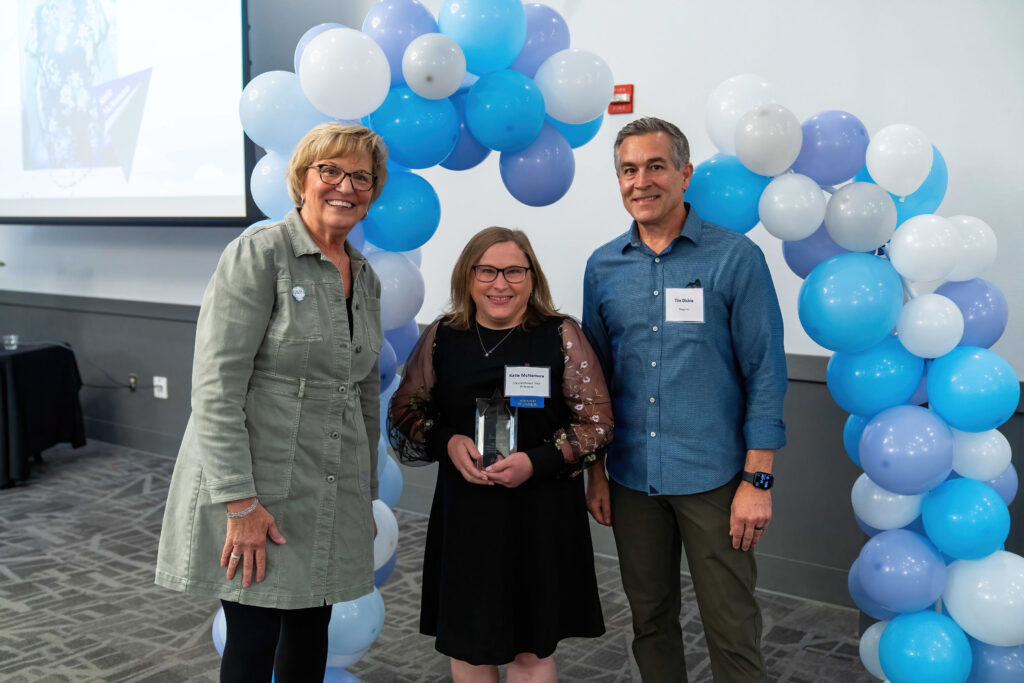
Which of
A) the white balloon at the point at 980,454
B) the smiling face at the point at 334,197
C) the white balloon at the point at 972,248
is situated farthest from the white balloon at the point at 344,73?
the white balloon at the point at 980,454

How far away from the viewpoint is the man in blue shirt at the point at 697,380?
6.15 ft

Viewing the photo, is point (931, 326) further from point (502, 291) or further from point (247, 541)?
point (247, 541)

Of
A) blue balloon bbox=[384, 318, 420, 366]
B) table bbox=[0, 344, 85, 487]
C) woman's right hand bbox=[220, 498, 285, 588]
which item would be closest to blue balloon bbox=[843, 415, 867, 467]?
blue balloon bbox=[384, 318, 420, 366]

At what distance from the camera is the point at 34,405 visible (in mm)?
4801

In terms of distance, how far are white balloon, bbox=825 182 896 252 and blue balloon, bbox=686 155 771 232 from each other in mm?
189

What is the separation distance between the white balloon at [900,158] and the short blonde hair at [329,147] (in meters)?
1.27

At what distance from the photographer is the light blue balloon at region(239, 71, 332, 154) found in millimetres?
2033

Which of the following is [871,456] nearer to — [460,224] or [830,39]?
[830,39]

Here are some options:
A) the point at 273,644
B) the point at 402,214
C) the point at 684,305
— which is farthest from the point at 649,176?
the point at 273,644

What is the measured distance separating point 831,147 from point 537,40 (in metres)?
0.83

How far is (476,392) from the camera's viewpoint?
6.13 feet

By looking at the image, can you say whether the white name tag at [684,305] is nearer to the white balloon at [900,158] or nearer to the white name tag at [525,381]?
the white name tag at [525,381]

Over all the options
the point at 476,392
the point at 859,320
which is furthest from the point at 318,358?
the point at 859,320

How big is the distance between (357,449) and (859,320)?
4.05 ft
